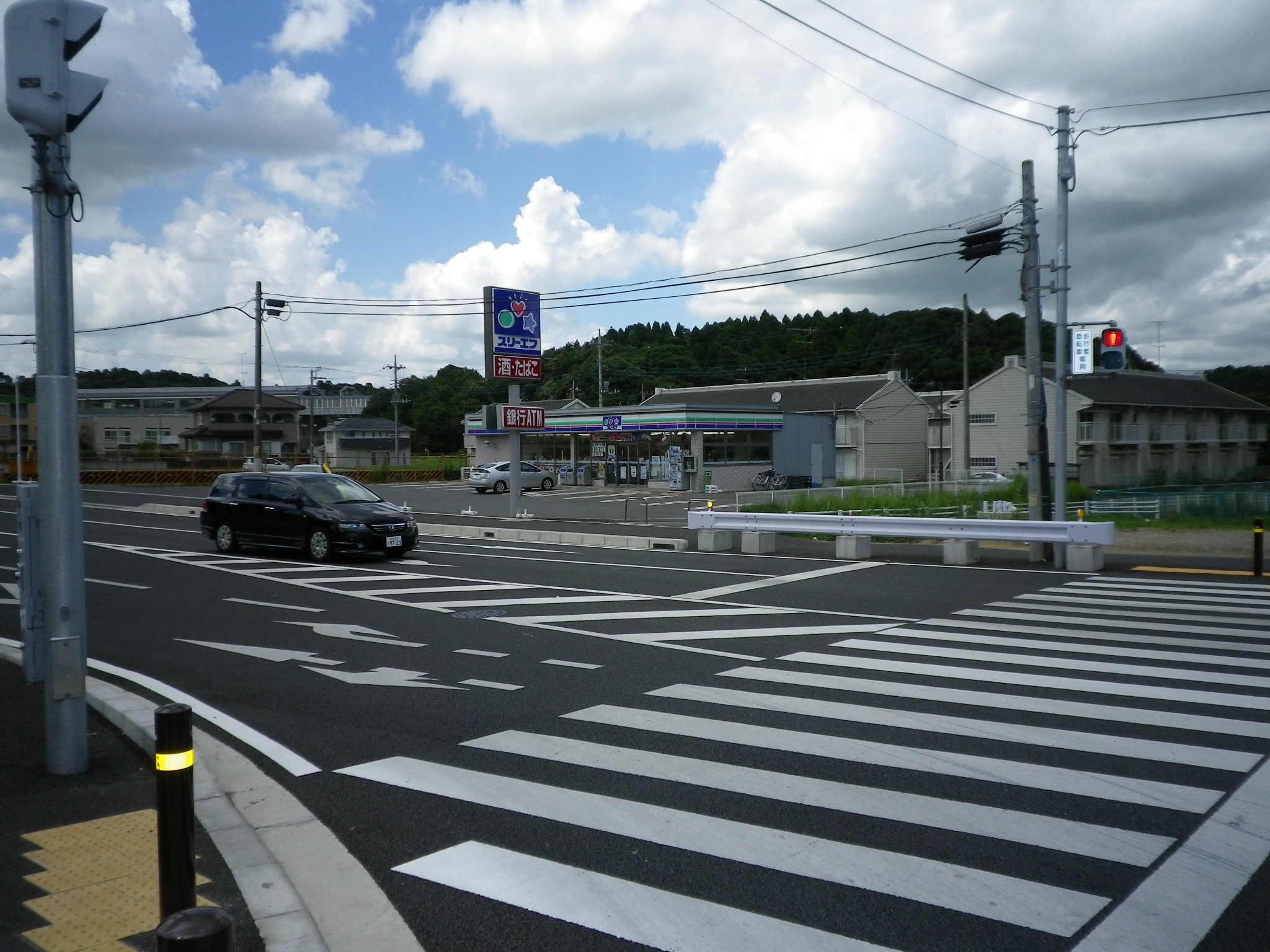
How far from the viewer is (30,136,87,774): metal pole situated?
18.5ft

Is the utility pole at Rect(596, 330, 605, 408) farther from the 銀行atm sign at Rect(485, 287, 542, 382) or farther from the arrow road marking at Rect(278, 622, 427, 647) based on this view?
the arrow road marking at Rect(278, 622, 427, 647)

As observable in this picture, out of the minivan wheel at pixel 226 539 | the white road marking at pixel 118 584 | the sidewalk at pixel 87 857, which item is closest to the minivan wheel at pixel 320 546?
the minivan wheel at pixel 226 539

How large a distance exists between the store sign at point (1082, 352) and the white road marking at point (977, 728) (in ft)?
39.6

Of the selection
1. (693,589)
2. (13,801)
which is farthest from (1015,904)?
(693,589)

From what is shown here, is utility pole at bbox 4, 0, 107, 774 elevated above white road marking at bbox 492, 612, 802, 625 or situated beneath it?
elevated above

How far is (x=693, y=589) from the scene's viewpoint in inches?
572

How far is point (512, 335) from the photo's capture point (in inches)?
1220

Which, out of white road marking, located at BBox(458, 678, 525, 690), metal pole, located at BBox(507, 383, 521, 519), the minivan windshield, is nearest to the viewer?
white road marking, located at BBox(458, 678, 525, 690)

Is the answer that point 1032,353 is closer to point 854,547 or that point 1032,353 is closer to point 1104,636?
point 854,547

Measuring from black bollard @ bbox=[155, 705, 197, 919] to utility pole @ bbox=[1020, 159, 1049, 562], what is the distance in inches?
658

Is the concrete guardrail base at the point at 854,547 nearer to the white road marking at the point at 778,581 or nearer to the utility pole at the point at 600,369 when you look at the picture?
the white road marking at the point at 778,581

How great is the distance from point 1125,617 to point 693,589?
19.4 ft

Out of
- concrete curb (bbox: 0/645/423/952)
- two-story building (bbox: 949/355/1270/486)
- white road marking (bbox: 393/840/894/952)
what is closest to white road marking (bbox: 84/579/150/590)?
concrete curb (bbox: 0/645/423/952)

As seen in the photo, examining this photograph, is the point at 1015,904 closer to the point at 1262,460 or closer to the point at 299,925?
the point at 299,925
